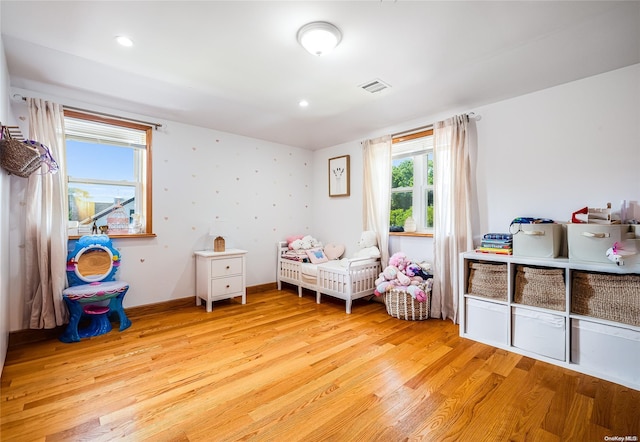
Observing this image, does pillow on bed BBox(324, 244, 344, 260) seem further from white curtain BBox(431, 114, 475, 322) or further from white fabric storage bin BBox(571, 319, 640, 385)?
white fabric storage bin BBox(571, 319, 640, 385)

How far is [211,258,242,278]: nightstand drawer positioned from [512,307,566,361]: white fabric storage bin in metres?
2.91

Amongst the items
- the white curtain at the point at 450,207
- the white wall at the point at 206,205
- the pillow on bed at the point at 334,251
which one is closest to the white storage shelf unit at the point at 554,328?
the white curtain at the point at 450,207

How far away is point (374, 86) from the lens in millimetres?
2611

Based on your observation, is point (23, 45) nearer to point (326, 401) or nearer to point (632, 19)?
point (326, 401)

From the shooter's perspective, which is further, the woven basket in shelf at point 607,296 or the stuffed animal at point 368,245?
the stuffed animal at point 368,245

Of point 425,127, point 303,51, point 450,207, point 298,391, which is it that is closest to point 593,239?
point 450,207

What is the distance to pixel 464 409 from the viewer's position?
1.65 metres

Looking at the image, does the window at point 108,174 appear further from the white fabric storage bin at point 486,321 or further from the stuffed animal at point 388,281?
the white fabric storage bin at point 486,321

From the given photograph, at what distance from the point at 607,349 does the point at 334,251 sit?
2959 mm

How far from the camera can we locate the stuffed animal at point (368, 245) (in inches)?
145

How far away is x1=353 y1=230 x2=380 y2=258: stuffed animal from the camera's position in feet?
12.1

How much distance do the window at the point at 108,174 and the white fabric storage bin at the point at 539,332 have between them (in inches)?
150

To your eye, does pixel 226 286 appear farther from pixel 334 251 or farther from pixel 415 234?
pixel 415 234

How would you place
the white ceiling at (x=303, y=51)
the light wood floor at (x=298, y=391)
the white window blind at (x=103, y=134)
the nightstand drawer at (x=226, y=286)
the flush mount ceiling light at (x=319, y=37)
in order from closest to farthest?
the light wood floor at (x=298, y=391)
the white ceiling at (x=303, y=51)
the flush mount ceiling light at (x=319, y=37)
the white window blind at (x=103, y=134)
the nightstand drawer at (x=226, y=286)
